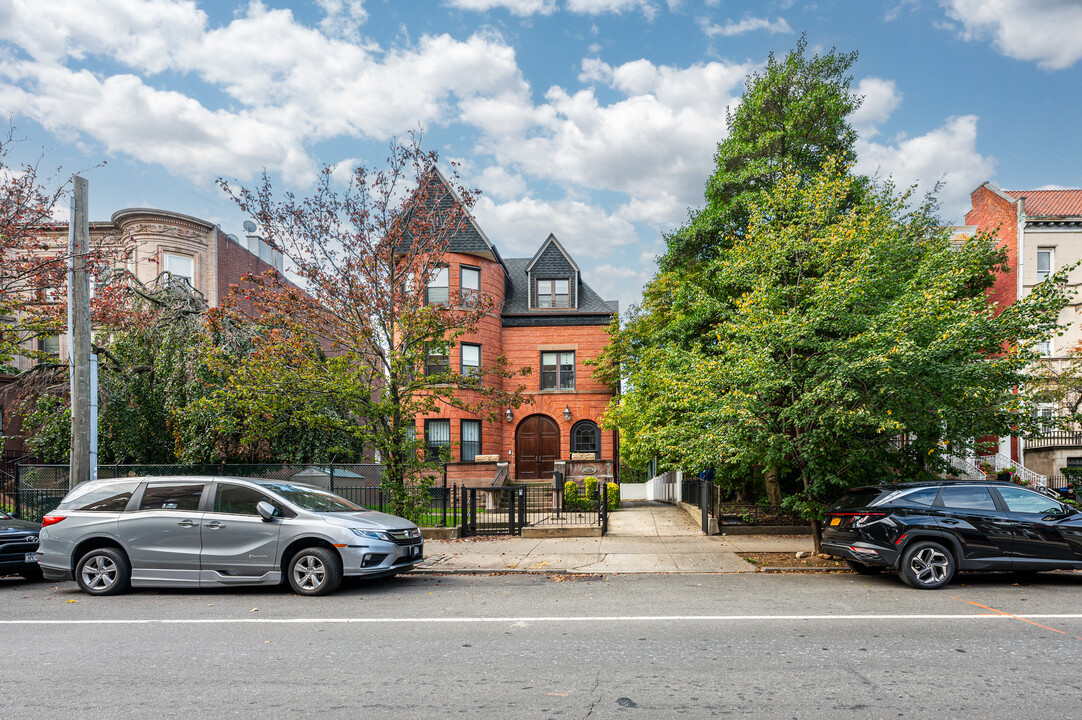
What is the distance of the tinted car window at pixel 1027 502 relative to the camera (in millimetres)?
→ 9141

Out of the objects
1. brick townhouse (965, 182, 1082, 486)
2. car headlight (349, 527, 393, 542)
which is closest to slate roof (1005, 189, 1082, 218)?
brick townhouse (965, 182, 1082, 486)

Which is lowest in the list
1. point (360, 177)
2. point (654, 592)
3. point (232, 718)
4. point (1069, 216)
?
point (654, 592)

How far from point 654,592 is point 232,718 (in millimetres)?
5900

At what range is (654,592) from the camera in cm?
882

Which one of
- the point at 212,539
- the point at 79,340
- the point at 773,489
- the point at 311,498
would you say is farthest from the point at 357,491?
the point at 773,489

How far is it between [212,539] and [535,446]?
17674 mm

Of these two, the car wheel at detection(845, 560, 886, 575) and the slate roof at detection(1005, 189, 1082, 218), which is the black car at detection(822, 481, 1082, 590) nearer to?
the car wheel at detection(845, 560, 886, 575)

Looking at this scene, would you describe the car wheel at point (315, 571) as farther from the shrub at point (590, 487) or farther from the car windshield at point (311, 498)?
the shrub at point (590, 487)

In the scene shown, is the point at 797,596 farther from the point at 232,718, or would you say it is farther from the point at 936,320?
the point at 232,718

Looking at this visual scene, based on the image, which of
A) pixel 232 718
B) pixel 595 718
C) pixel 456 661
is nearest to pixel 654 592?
pixel 456 661

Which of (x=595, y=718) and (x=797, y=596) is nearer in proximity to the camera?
(x=595, y=718)

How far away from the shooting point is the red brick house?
2473cm


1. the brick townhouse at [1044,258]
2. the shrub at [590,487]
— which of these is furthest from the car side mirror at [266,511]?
the brick townhouse at [1044,258]

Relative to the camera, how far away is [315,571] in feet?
28.3
